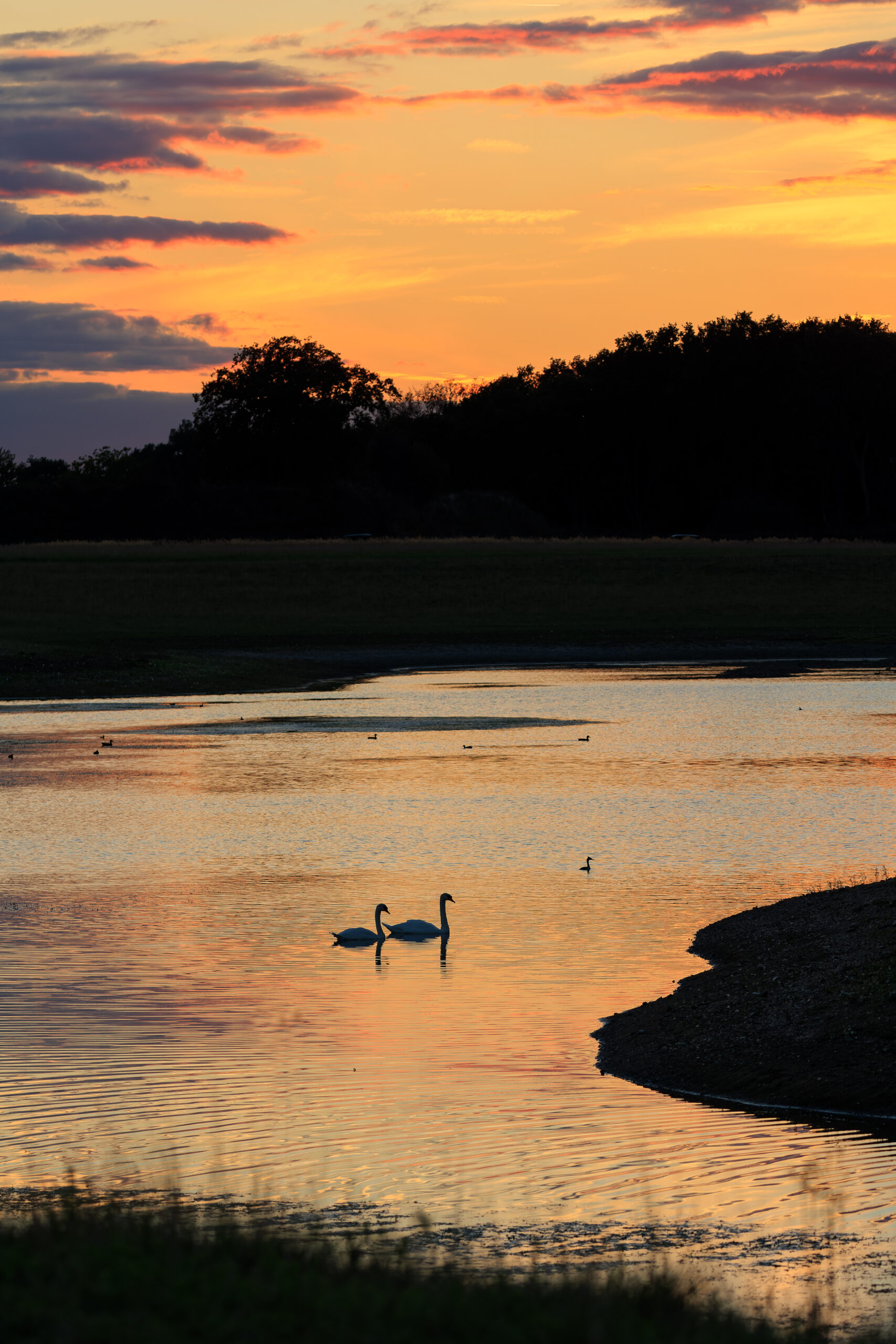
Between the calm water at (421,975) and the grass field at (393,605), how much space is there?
62.8 ft

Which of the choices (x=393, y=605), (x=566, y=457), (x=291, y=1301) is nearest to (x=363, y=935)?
(x=291, y=1301)

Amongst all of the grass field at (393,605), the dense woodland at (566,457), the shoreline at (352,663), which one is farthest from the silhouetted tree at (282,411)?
the shoreline at (352,663)

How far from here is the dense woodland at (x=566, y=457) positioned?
436 ft

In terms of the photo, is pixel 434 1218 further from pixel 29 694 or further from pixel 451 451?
pixel 451 451

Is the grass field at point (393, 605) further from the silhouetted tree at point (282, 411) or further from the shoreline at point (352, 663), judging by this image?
the silhouetted tree at point (282, 411)

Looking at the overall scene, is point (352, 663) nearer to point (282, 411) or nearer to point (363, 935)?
point (363, 935)

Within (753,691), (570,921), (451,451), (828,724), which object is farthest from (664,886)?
(451,451)

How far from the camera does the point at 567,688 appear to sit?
44875 mm

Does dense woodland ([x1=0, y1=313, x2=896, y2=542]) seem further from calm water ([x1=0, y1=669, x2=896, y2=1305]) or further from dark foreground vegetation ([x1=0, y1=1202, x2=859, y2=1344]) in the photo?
dark foreground vegetation ([x1=0, y1=1202, x2=859, y2=1344])

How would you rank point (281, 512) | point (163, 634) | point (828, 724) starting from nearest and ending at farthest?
point (828, 724)
point (163, 634)
point (281, 512)

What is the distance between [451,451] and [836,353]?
3653cm

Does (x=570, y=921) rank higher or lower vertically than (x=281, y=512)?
lower

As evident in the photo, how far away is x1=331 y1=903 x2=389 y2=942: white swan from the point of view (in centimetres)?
1473

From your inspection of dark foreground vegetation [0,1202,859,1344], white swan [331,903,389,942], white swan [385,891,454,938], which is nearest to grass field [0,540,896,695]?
white swan [331,903,389,942]
